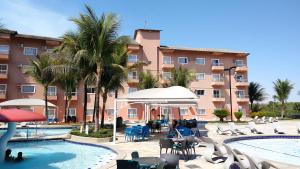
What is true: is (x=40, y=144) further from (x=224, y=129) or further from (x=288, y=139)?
(x=288, y=139)

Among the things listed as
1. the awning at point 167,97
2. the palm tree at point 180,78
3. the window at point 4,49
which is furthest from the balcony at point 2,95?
the awning at point 167,97

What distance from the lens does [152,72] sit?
45.2 meters

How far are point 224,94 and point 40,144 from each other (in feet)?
125

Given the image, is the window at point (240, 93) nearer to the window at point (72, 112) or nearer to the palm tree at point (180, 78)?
the palm tree at point (180, 78)

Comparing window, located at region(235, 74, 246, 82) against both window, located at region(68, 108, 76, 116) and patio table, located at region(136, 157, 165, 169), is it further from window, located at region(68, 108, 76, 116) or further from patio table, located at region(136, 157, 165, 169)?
patio table, located at region(136, 157, 165, 169)

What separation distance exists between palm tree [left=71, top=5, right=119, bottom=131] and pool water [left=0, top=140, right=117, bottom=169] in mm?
2856

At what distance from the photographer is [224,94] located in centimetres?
4872

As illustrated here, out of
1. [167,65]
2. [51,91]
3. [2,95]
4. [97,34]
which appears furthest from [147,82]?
[2,95]

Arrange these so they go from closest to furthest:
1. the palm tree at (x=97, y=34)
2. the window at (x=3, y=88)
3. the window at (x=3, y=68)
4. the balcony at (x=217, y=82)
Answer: the palm tree at (x=97, y=34)
the window at (x=3, y=88)
the window at (x=3, y=68)
the balcony at (x=217, y=82)

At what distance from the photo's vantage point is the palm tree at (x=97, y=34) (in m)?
16.7

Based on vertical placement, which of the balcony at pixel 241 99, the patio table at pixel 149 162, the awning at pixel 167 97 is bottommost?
the patio table at pixel 149 162

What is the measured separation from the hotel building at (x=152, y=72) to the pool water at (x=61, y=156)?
2293 cm

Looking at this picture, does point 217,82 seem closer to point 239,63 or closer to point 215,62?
point 215,62

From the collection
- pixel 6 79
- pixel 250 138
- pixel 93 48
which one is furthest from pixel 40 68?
pixel 250 138
